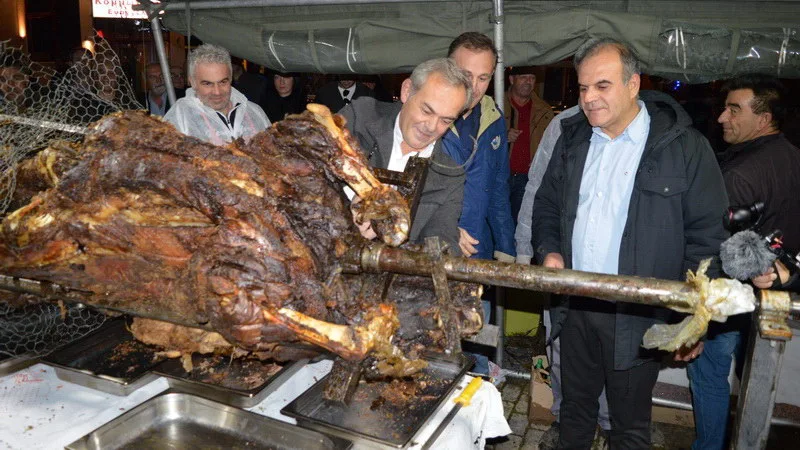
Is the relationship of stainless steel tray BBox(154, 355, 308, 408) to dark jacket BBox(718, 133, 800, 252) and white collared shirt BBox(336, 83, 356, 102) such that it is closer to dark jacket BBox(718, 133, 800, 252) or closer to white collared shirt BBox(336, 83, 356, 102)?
dark jacket BBox(718, 133, 800, 252)

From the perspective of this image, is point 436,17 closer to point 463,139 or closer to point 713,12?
point 463,139

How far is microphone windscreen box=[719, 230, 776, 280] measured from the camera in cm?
194

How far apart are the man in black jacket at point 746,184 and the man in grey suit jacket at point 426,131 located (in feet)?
6.26

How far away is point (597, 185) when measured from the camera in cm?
Result: 347

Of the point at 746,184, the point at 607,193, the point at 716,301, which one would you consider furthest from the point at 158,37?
the point at 716,301

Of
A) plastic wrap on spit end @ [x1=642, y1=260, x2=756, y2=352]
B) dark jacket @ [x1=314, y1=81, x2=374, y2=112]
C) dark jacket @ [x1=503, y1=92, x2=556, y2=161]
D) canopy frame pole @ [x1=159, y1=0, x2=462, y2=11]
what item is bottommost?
plastic wrap on spit end @ [x1=642, y1=260, x2=756, y2=352]

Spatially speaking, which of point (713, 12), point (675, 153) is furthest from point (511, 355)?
point (713, 12)

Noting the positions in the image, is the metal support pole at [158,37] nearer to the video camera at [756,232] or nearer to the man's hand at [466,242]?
the man's hand at [466,242]

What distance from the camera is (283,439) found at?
235 centimetres

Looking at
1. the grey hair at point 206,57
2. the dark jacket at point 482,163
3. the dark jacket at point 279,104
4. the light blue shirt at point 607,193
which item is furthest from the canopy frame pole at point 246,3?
the light blue shirt at point 607,193

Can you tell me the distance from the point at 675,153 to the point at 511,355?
3.05 metres

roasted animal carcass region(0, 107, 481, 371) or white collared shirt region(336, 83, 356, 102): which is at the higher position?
white collared shirt region(336, 83, 356, 102)

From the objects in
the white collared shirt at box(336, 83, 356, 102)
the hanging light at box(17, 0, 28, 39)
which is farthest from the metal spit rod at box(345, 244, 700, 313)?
the hanging light at box(17, 0, 28, 39)

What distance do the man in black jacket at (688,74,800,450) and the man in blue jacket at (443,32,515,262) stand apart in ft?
4.98
